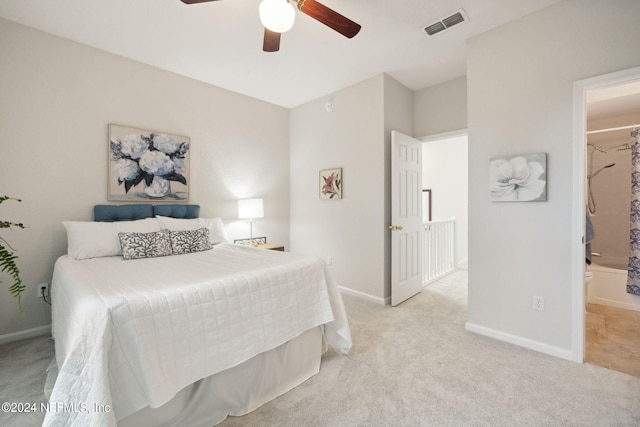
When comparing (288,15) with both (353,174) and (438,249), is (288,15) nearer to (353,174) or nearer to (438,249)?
(353,174)

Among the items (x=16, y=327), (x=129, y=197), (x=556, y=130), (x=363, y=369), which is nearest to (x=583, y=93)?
(x=556, y=130)

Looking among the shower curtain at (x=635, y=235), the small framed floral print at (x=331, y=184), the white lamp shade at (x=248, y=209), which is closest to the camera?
the shower curtain at (x=635, y=235)

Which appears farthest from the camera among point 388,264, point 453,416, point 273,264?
point 388,264

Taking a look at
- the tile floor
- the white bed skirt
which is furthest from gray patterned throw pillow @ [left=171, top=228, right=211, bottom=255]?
the tile floor

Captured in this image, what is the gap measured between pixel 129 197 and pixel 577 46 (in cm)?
414

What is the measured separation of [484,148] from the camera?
2533 mm

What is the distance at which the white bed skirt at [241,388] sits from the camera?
140cm

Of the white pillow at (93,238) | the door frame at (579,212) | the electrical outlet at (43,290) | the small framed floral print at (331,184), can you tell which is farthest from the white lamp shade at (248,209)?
the door frame at (579,212)

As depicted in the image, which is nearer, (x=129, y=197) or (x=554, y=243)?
(x=554, y=243)

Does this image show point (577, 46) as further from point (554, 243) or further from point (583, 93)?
point (554, 243)

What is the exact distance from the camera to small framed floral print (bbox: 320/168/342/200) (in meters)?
3.76

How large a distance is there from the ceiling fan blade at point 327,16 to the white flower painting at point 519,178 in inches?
64.1

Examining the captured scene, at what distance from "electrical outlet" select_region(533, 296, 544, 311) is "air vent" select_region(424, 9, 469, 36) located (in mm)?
2348

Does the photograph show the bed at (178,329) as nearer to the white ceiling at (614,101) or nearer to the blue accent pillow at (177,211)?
the blue accent pillow at (177,211)
